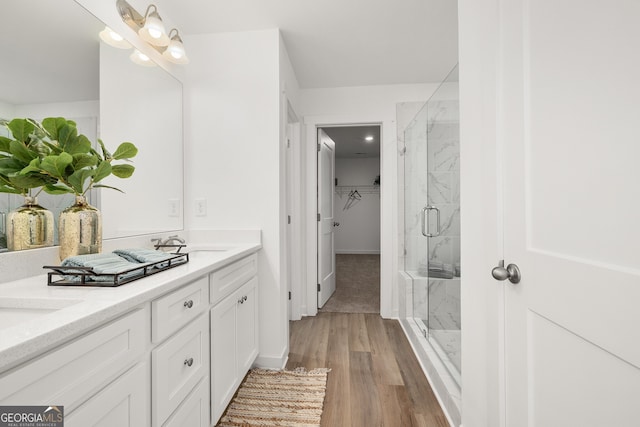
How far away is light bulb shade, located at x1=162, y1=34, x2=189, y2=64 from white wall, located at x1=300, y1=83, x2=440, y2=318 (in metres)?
1.48

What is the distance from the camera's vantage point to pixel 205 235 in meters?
2.10

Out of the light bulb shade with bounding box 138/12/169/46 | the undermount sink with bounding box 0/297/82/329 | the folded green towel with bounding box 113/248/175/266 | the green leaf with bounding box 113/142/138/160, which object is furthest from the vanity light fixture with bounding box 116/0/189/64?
the undermount sink with bounding box 0/297/82/329

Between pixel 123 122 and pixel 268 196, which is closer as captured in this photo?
pixel 123 122

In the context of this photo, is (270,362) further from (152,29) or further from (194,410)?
(152,29)

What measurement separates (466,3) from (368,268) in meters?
4.79

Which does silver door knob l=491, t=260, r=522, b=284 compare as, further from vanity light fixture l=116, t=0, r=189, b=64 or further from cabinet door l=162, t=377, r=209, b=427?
vanity light fixture l=116, t=0, r=189, b=64

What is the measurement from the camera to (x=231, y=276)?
1556mm

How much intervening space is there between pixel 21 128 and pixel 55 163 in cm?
19

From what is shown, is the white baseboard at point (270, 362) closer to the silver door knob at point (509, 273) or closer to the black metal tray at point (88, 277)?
the black metal tray at point (88, 277)

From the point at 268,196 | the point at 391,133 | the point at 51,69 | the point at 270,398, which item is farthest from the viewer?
the point at 391,133

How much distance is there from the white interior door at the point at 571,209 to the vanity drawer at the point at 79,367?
3.88ft

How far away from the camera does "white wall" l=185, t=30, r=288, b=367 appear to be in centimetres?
207

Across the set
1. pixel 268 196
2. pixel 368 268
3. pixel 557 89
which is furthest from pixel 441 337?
pixel 368 268

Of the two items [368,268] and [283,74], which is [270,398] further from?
[368,268]
